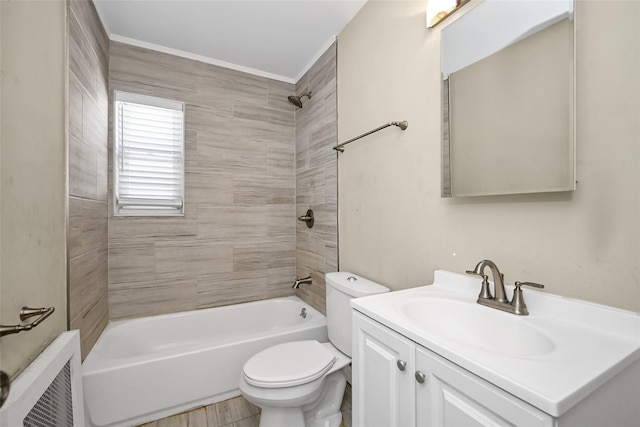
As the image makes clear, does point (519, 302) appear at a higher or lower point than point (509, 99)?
lower

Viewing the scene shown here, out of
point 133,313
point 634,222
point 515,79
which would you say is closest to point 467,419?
point 634,222

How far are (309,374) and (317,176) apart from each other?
4.80ft

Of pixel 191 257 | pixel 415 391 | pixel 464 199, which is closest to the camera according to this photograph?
pixel 415 391

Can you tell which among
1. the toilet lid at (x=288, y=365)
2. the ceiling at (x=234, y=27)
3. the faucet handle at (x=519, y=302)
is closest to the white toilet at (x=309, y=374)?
the toilet lid at (x=288, y=365)

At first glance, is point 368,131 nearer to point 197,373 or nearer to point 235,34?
point 235,34

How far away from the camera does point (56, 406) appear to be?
991mm

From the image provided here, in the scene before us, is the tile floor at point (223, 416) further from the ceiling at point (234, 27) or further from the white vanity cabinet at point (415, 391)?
the ceiling at point (234, 27)

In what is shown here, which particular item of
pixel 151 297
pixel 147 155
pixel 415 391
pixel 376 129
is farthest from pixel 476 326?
pixel 147 155

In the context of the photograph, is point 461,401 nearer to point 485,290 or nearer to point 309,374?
point 485,290

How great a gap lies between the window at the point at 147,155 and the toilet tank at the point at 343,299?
1442 mm

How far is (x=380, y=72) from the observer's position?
5.32ft

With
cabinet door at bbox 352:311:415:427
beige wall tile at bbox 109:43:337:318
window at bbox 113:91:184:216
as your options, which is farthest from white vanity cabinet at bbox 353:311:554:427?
window at bbox 113:91:184:216

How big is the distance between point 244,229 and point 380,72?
166 centimetres

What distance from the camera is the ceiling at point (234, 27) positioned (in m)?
1.76
